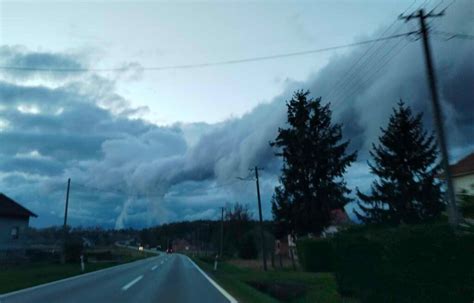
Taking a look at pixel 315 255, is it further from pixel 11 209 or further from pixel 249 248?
pixel 249 248

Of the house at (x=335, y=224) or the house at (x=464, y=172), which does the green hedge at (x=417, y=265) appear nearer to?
the house at (x=335, y=224)

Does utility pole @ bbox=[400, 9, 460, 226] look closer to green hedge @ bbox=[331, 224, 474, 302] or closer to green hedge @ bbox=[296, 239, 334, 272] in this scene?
green hedge @ bbox=[331, 224, 474, 302]

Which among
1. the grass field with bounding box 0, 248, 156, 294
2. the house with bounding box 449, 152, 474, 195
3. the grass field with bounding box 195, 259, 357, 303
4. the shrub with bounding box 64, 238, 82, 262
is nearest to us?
the grass field with bounding box 195, 259, 357, 303

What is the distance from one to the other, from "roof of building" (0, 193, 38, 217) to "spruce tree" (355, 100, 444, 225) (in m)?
36.5

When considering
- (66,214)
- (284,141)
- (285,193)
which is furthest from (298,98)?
(66,214)

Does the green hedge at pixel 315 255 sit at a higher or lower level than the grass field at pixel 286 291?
higher

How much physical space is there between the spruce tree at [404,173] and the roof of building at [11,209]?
→ 36538 millimetres

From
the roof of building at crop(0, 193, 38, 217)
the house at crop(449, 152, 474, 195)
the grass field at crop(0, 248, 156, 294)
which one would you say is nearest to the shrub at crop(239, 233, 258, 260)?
the roof of building at crop(0, 193, 38, 217)

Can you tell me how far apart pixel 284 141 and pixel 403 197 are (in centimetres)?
1473

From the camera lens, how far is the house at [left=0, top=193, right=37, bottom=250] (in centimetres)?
4759

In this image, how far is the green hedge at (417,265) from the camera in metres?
7.36

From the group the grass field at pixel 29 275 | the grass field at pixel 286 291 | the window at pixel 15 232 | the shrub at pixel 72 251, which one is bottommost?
the grass field at pixel 286 291

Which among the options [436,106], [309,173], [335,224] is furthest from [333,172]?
[436,106]

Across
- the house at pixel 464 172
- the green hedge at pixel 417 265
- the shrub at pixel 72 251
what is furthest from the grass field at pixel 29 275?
the house at pixel 464 172
